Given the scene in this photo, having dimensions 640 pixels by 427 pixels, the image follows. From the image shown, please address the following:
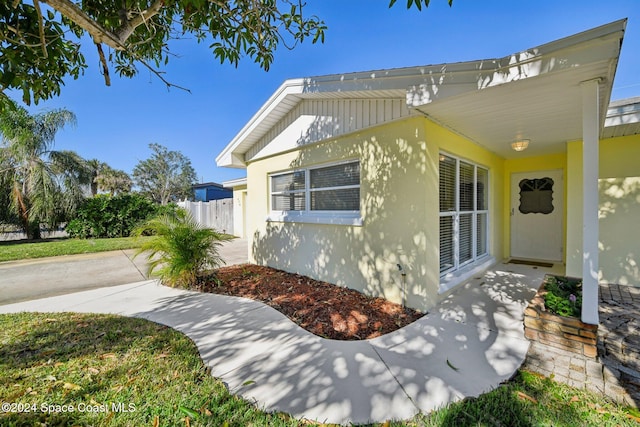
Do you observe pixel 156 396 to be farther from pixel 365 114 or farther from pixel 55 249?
pixel 55 249

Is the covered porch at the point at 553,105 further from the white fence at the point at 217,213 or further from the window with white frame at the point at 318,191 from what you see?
the white fence at the point at 217,213

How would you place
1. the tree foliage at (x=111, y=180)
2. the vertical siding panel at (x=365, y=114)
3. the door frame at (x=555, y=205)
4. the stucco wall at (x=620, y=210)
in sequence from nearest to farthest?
the vertical siding panel at (x=365, y=114) < the stucco wall at (x=620, y=210) < the door frame at (x=555, y=205) < the tree foliage at (x=111, y=180)

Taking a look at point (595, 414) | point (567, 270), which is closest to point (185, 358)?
point (595, 414)

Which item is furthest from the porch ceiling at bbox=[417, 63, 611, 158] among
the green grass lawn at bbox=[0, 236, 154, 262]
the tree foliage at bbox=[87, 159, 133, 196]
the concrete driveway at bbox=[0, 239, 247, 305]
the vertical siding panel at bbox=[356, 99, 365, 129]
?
the tree foliage at bbox=[87, 159, 133, 196]

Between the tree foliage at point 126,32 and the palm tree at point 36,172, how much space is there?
37.9 feet

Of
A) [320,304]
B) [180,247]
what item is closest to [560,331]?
[320,304]

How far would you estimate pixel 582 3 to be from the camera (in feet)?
12.9

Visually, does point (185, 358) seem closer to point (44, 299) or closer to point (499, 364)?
point (499, 364)

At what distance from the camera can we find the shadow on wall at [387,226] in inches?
154

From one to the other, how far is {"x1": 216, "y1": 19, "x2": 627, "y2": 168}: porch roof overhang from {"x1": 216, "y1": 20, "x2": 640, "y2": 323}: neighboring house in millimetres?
16

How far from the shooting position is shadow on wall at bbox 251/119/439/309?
154 inches

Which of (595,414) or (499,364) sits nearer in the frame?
(595,414)

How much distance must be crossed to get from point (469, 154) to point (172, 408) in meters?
5.92

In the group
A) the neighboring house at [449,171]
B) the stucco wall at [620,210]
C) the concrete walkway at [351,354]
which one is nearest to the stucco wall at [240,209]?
the neighboring house at [449,171]
